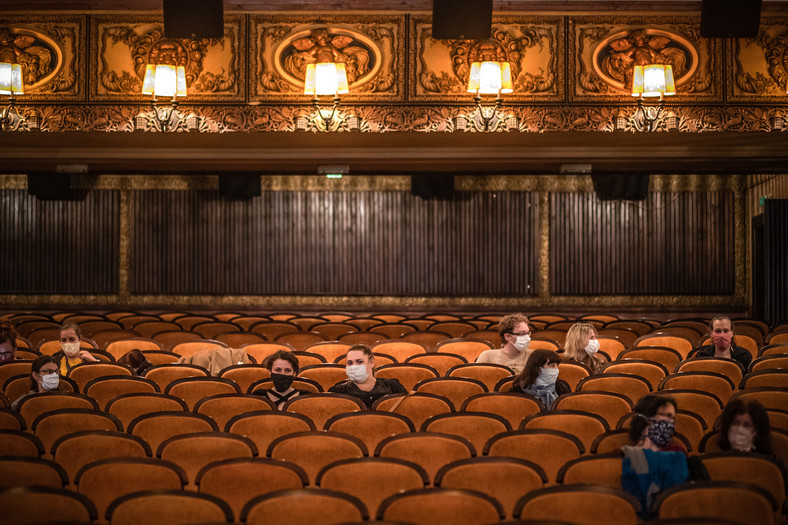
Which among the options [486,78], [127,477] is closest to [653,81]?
[486,78]

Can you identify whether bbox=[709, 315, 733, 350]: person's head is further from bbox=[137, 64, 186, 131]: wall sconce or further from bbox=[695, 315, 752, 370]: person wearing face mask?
bbox=[137, 64, 186, 131]: wall sconce

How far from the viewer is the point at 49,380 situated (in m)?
6.95

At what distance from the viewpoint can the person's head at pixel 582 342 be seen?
812 centimetres

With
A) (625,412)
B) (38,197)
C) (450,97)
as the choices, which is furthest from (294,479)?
(38,197)

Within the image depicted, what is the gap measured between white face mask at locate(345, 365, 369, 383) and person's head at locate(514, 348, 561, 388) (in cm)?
150

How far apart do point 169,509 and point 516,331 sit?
4.82 meters

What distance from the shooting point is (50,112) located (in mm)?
13039

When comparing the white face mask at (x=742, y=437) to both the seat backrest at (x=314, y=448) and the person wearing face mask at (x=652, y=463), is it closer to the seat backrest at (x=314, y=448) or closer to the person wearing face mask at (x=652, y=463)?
the person wearing face mask at (x=652, y=463)

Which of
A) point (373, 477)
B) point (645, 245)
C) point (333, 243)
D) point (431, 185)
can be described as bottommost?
point (373, 477)

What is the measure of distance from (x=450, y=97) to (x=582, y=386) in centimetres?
683

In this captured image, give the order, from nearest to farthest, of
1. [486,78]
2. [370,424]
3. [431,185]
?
[370,424], [486,78], [431,185]

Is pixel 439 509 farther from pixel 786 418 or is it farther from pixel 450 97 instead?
pixel 450 97

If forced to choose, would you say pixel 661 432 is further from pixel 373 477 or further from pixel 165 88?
pixel 165 88

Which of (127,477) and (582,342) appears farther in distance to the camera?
(582,342)
